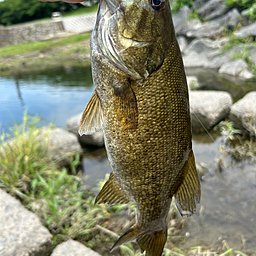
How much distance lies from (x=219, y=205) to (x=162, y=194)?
2874mm

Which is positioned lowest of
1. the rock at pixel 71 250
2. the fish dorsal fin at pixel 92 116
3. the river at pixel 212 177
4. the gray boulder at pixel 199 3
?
the river at pixel 212 177

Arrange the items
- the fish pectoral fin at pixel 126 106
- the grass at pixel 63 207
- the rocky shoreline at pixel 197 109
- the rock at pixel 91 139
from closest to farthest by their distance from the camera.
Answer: the fish pectoral fin at pixel 126 106, the rocky shoreline at pixel 197 109, the grass at pixel 63 207, the rock at pixel 91 139

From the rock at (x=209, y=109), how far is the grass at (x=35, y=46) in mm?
15905

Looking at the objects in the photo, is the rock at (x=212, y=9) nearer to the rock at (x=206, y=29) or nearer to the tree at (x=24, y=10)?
the rock at (x=206, y=29)

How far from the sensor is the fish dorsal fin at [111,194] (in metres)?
1.65

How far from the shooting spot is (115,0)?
1.22 meters

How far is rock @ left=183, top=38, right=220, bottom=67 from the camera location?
43.6 ft

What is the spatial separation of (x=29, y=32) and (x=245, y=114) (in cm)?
2169

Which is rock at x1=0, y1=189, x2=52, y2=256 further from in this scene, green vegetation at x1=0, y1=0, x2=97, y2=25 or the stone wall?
green vegetation at x1=0, y1=0, x2=97, y2=25

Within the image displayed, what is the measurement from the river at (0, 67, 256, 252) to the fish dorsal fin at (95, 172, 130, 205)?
2.08m

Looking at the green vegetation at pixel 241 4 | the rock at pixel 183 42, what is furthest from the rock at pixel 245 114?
the green vegetation at pixel 241 4

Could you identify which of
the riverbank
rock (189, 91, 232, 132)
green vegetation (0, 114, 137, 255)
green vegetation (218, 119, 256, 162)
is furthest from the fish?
the riverbank

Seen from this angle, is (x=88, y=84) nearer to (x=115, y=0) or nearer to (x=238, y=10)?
(x=238, y=10)

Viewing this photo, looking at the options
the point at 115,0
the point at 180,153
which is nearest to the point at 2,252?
the point at 180,153
